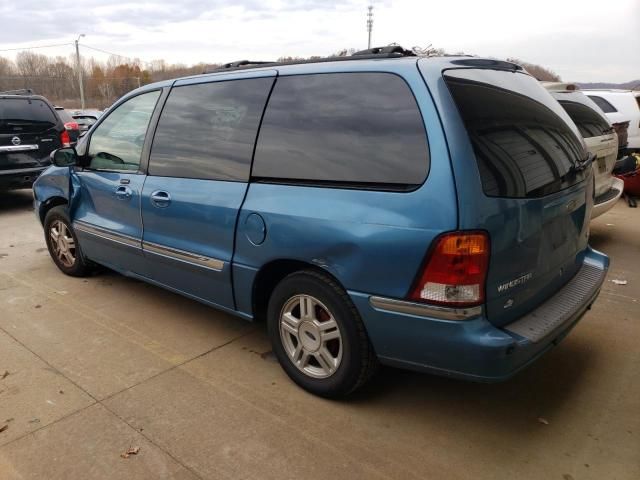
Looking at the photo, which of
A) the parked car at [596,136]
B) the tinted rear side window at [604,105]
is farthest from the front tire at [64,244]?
the tinted rear side window at [604,105]

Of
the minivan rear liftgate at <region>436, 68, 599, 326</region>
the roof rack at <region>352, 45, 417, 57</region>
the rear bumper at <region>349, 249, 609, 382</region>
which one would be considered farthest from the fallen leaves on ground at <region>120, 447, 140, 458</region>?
Answer: the roof rack at <region>352, 45, 417, 57</region>

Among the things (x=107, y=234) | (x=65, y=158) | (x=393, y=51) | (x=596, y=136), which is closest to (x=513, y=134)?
(x=393, y=51)

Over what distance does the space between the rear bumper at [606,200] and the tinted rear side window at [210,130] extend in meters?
3.47

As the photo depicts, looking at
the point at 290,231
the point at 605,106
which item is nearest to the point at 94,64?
the point at 605,106

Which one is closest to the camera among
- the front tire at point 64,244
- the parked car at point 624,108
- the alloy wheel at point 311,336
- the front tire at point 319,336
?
the front tire at point 319,336

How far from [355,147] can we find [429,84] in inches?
17.9

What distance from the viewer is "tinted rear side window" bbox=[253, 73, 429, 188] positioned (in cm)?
242

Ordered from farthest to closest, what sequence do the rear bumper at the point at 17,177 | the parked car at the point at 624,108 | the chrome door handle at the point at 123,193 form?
the parked car at the point at 624,108, the rear bumper at the point at 17,177, the chrome door handle at the point at 123,193

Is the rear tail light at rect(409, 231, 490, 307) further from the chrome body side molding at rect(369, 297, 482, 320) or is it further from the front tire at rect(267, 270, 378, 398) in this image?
the front tire at rect(267, 270, 378, 398)

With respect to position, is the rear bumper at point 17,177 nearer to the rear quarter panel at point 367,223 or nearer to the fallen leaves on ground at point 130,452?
the rear quarter panel at point 367,223

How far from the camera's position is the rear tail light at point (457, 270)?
2.25 metres

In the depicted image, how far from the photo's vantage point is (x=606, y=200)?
538 cm

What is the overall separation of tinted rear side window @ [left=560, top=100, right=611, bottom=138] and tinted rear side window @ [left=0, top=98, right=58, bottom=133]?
24.7 ft

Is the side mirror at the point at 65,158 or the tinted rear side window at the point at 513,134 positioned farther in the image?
the side mirror at the point at 65,158
